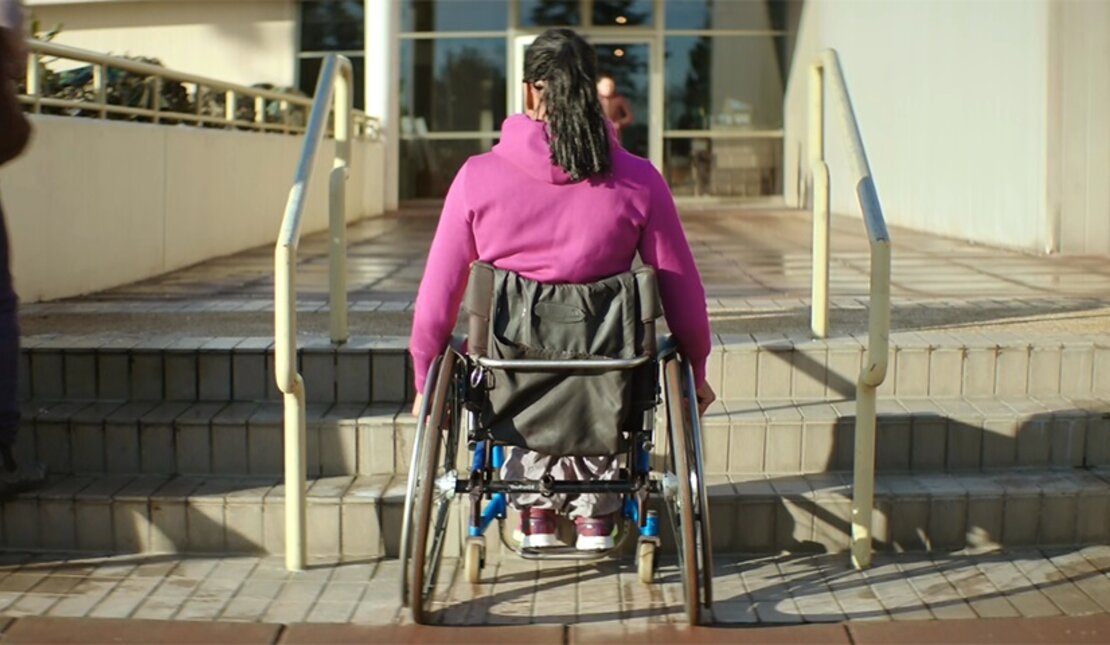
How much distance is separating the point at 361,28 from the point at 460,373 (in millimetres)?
15595

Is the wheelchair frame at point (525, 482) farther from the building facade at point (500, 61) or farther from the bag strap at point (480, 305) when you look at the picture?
the building facade at point (500, 61)

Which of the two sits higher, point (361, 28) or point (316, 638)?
point (361, 28)

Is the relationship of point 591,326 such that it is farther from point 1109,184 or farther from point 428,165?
point 428,165

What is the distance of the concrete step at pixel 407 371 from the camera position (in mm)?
5277

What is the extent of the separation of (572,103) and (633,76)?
15004 millimetres

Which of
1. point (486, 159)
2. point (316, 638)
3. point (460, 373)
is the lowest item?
point (316, 638)

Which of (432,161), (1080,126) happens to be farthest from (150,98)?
(432,161)

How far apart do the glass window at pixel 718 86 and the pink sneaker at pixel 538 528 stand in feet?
48.7

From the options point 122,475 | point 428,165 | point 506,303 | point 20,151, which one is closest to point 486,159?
point 506,303

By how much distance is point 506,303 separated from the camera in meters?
3.85

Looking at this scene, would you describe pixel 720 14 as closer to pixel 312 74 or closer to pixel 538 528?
pixel 312 74

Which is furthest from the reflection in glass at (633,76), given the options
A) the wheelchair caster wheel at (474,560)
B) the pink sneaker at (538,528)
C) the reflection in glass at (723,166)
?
the pink sneaker at (538,528)

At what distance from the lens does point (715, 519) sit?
4676mm

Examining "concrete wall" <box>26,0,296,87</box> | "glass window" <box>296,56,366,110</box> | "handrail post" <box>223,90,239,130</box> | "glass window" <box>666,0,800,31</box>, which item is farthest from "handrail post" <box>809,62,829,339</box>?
"concrete wall" <box>26,0,296,87</box>
